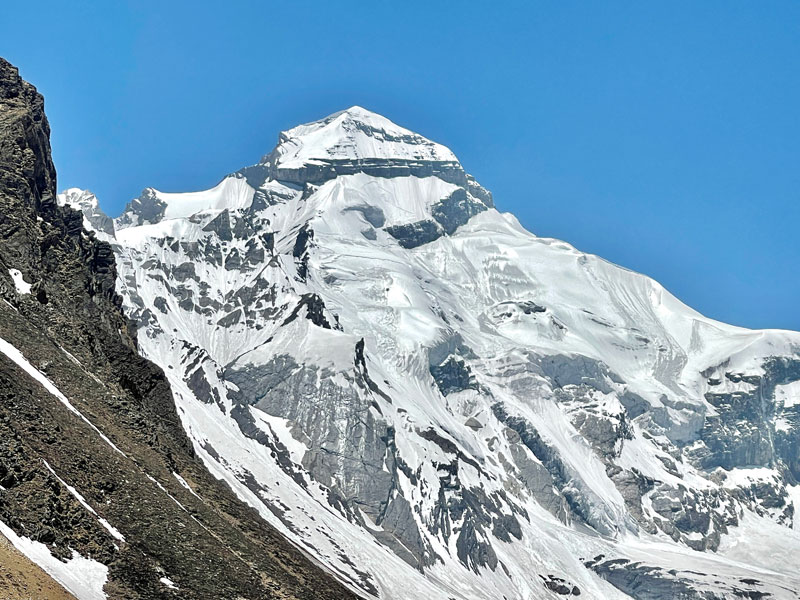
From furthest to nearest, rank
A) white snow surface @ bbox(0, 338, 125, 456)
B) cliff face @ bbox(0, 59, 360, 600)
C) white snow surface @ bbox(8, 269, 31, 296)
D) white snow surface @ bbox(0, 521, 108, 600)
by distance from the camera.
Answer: white snow surface @ bbox(8, 269, 31, 296) < white snow surface @ bbox(0, 338, 125, 456) < cliff face @ bbox(0, 59, 360, 600) < white snow surface @ bbox(0, 521, 108, 600)

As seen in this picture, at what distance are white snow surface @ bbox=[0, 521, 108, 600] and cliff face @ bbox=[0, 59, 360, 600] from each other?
13 cm

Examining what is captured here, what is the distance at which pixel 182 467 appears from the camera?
378ft

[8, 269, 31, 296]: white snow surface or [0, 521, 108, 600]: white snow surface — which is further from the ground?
[8, 269, 31, 296]: white snow surface

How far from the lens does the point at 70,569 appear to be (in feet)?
226

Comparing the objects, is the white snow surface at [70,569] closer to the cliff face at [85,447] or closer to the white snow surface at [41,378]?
the cliff face at [85,447]

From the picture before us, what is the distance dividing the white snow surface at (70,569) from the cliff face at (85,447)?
0.13 metres

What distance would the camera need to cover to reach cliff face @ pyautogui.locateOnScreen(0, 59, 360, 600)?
72.2 meters

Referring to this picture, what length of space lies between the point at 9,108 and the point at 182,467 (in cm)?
5042

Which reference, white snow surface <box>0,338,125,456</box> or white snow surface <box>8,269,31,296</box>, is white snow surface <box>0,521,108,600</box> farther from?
white snow surface <box>8,269,31,296</box>

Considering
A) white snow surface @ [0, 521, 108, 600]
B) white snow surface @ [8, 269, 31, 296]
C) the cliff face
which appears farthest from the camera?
white snow surface @ [8, 269, 31, 296]

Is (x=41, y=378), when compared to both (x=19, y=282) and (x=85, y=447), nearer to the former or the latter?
(x=85, y=447)

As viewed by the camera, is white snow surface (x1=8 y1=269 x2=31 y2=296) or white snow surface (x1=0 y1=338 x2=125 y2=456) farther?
white snow surface (x1=8 y1=269 x2=31 y2=296)

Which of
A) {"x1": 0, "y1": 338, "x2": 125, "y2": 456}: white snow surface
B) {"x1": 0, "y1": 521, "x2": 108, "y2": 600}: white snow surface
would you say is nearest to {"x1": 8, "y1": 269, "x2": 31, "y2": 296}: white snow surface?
{"x1": 0, "y1": 338, "x2": 125, "y2": 456}: white snow surface

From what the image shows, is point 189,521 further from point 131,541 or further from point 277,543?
point 277,543
